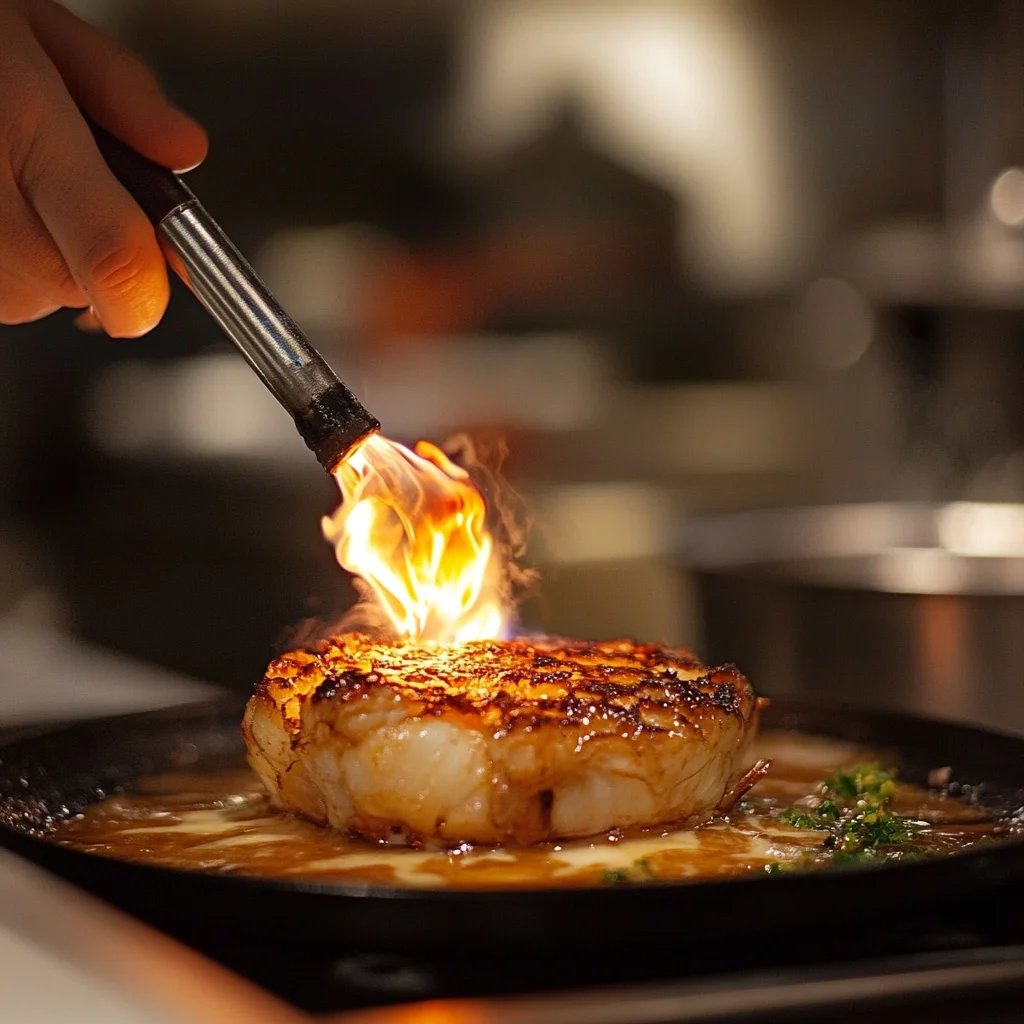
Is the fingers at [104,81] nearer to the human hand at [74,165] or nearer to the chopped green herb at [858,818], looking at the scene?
the human hand at [74,165]

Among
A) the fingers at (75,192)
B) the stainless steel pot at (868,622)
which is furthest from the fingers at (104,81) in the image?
the stainless steel pot at (868,622)

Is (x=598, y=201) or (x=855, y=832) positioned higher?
(x=598, y=201)

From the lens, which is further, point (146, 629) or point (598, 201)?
point (598, 201)

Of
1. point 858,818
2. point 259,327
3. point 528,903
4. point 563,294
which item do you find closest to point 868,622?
point 858,818

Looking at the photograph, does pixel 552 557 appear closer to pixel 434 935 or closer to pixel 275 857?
pixel 275 857

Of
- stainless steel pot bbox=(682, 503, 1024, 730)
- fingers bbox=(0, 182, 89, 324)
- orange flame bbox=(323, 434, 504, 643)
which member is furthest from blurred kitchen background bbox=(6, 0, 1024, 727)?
fingers bbox=(0, 182, 89, 324)

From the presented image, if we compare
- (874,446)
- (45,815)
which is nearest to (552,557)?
(874,446)

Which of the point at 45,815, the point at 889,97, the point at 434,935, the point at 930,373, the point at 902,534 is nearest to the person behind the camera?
the point at 434,935

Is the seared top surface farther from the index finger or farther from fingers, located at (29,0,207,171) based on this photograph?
fingers, located at (29,0,207,171)
